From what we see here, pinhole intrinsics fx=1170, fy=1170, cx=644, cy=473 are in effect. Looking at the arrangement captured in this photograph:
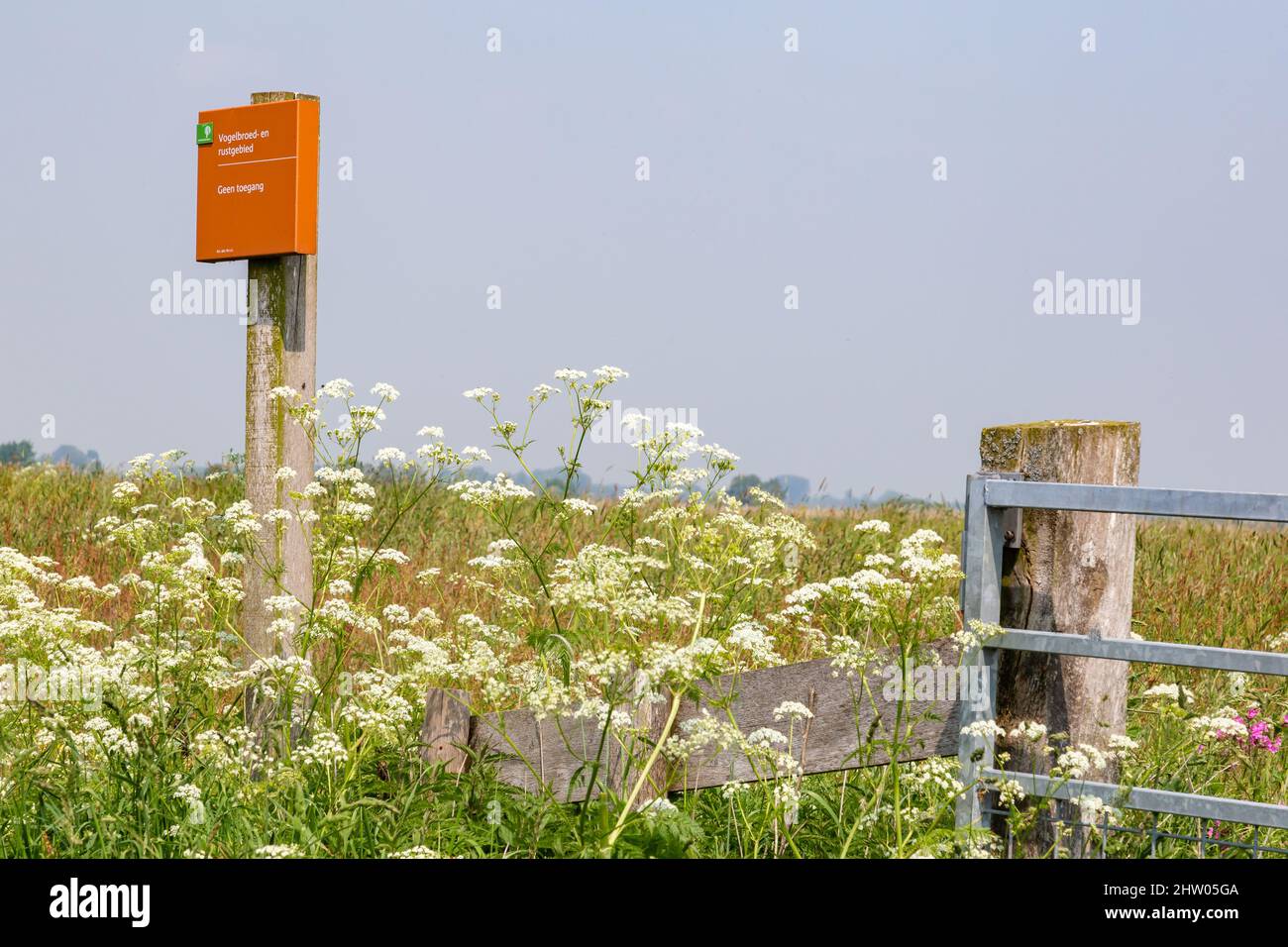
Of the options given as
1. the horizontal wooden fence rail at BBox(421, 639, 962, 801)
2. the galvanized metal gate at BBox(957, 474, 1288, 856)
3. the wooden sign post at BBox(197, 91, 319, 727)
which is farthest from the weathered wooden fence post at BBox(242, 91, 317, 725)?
the galvanized metal gate at BBox(957, 474, 1288, 856)

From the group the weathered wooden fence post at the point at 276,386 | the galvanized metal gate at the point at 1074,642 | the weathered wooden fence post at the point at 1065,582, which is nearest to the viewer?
the galvanized metal gate at the point at 1074,642

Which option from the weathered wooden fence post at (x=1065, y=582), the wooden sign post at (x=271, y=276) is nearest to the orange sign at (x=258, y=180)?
the wooden sign post at (x=271, y=276)

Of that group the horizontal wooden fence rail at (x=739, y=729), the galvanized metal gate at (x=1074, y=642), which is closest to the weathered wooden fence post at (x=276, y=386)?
the horizontal wooden fence rail at (x=739, y=729)

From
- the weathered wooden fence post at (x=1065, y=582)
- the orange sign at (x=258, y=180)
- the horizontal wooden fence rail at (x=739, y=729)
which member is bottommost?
the horizontal wooden fence rail at (x=739, y=729)

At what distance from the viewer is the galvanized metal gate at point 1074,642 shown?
392cm

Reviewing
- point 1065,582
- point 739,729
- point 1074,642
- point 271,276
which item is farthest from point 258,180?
point 1074,642

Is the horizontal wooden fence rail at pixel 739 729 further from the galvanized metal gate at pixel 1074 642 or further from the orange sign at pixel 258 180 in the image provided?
the orange sign at pixel 258 180

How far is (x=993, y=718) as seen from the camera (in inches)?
175

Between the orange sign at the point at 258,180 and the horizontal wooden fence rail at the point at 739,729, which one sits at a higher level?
the orange sign at the point at 258,180

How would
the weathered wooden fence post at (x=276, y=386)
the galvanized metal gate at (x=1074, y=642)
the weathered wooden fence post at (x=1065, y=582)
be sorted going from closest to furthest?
the galvanized metal gate at (x=1074, y=642), the weathered wooden fence post at (x=1065, y=582), the weathered wooden fence post at (x=276, y=386)

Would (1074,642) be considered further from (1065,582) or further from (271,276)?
(271,276)

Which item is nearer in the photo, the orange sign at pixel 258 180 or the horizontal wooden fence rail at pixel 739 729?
the horizontal wooden fence rail at pixel 739 729

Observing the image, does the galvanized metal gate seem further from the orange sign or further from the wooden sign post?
the orange sign
